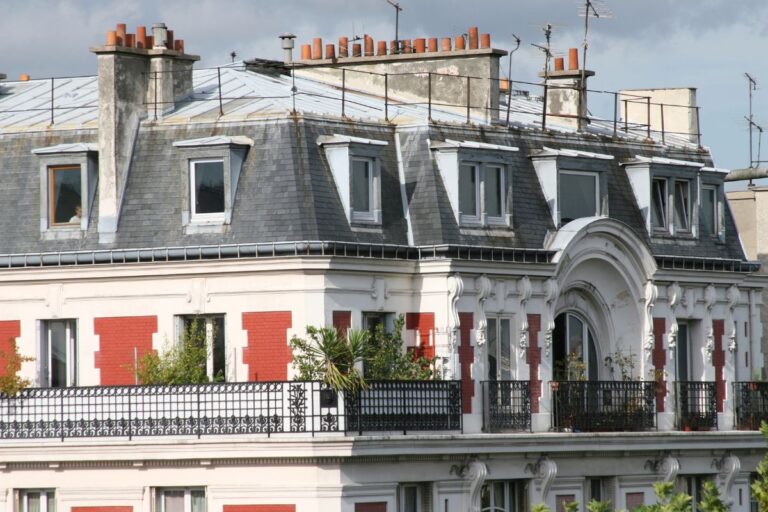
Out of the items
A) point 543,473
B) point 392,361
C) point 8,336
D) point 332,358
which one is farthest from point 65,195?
point 543,473

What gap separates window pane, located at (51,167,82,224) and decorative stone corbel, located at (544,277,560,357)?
9881 millimetres

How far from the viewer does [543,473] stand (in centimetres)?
5100

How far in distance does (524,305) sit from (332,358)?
20.8 ft

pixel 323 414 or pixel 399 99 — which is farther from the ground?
pixel 399 99

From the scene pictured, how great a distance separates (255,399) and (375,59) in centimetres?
1156

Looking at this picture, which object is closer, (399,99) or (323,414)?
(323,414)

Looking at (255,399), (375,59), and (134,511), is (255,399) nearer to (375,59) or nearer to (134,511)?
(134,511)

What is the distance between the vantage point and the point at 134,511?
4769 cm

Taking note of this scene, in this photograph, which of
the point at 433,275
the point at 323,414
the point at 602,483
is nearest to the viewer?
the point at 323,414

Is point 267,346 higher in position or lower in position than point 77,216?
lower

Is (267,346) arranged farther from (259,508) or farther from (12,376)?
(12,376)

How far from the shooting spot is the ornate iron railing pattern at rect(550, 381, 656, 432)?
51750 millimetres

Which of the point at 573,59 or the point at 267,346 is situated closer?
the point at 267,346

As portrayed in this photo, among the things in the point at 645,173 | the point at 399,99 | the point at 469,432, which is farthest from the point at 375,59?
the point at 469,432
